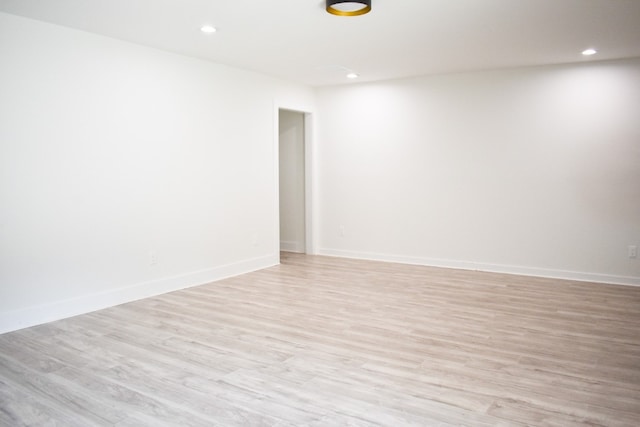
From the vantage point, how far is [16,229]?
3596mm

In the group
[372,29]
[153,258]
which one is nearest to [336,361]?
[153,258]

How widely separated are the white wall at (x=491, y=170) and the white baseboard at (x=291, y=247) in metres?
0.47

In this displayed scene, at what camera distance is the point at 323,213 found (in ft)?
22.8

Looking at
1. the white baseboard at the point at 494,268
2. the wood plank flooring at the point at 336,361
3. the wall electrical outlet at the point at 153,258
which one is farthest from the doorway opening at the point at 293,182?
the wall electrical outlet at the point at 153,258

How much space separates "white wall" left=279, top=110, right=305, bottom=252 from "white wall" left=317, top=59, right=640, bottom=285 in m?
0.35

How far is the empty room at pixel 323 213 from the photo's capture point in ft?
8.77

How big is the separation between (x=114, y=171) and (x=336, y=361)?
8.77 ft

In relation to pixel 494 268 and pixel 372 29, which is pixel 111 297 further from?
pixel 494 268

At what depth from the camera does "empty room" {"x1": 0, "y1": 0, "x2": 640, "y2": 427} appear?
8.77 feet

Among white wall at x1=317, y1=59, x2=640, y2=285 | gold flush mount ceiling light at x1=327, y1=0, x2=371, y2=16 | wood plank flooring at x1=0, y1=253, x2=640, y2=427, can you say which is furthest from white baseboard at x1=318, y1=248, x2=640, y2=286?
gold flush mount ceiling light at x1=327, y1=0, x2=371, y2=16

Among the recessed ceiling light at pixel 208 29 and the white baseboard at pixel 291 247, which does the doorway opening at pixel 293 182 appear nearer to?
the white baseboard at pixel 291 247

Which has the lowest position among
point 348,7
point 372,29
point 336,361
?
point 336,361

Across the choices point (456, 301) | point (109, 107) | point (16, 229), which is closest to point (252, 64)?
point (109, 107)

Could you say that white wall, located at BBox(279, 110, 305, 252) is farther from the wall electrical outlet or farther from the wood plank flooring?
the wall electrical outlet
